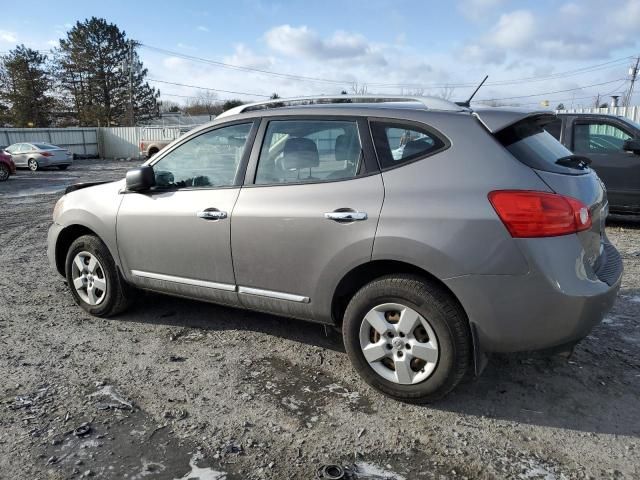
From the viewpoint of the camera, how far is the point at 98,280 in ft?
14.4

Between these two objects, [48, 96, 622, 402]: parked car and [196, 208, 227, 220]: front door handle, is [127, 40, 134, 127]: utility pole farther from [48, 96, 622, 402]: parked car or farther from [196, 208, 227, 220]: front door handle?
[196, 208, 227, 220]: front door handle

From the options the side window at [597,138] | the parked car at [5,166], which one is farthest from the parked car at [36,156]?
the side window at [597,138]

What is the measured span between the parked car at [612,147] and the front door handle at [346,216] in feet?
18.5

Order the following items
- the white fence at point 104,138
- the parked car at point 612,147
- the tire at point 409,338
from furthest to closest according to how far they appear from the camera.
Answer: the white fence at point 104,138 → the parked car at point 612,147 → the tire at point 409,338

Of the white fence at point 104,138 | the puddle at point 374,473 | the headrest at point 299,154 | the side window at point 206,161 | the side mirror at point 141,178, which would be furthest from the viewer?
the white fence at point 104,138

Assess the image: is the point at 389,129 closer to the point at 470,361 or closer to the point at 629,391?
the point at 470,361

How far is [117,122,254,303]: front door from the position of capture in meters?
3.64

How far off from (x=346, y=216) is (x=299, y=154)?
67 centimetres

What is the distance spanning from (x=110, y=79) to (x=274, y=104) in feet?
177

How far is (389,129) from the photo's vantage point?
123 inches

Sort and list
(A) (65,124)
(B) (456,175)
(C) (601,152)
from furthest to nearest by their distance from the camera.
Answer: (A) (65,124), (C) (601,152), (B) (456,175)

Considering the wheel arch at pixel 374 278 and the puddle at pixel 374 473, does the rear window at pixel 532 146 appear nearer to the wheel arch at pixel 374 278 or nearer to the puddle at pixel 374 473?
the wheel arch at pixel 374 278

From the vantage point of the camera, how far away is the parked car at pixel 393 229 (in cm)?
268

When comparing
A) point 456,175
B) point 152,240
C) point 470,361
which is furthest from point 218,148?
point 470,361
